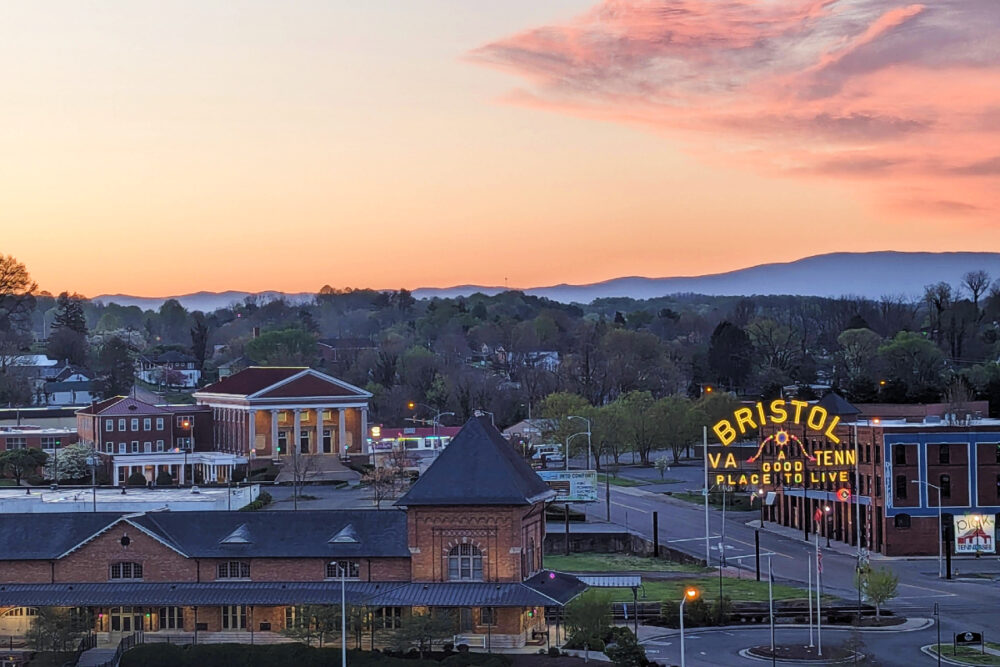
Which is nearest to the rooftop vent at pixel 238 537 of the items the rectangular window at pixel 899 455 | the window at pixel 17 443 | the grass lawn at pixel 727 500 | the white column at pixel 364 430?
the rectangular window at pixel 899 455

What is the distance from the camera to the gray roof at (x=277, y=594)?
69.2 metres

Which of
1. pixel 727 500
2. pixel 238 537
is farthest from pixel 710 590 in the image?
pixel 727 500

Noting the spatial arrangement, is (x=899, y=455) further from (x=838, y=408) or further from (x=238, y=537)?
(x=238, y=537)

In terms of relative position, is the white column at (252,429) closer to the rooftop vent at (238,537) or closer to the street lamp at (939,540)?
the street lamp at (939,540)

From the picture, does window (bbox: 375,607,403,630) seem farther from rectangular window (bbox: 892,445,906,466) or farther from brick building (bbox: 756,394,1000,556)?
rectangular window (bbox: 892,445,906,466)

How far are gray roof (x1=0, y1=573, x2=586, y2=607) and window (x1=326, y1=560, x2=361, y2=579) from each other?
0.45 m

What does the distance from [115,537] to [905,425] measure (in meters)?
53.3

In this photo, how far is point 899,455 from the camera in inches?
3984

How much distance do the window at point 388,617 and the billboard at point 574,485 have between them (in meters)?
51.8

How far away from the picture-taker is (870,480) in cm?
10281

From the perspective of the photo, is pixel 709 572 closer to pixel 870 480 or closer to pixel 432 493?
pixel 870 480

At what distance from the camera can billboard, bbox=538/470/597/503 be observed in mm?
121750

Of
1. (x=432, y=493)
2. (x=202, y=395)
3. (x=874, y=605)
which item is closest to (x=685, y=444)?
(x=202, y=395)

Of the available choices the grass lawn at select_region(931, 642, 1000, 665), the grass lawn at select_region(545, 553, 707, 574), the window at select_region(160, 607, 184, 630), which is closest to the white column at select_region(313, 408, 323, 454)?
the grass lawn at select_region(545, 553, 707, 574)
